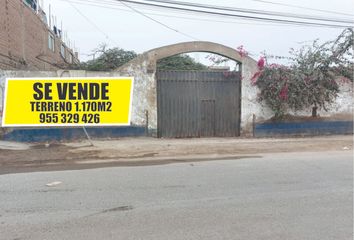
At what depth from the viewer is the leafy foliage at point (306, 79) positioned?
619 inches

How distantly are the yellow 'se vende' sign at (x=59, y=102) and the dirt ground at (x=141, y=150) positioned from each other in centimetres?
94

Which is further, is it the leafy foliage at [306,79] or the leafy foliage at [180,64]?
the leafy foliage at [180,64]

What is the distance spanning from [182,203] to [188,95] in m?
9.53

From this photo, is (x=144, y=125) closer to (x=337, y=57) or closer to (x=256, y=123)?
(x=256, y=123)

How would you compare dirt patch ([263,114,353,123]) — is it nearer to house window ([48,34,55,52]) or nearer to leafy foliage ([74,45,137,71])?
leafy foliage ([74,45,137,71])

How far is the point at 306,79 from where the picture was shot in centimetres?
1587

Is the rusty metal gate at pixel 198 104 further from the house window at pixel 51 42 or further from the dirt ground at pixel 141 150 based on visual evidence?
the house window at pixel 51 42

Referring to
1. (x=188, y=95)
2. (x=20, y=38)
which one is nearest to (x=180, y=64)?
(x=20, y=38)

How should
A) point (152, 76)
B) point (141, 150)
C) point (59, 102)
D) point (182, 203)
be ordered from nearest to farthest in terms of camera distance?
point (182, 203) → point (141, 150) → point (59, 102) → point (152, 76)

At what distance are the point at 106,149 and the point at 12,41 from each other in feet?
28.1

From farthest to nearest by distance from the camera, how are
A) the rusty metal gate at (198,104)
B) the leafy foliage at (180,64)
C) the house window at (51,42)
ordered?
1. the house window at (51,42)
2. the leafy foliage at (180,64)
3. the rusty metal gate at (198,104)

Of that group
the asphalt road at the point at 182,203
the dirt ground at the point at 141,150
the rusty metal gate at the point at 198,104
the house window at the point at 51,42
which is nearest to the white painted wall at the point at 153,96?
the rusty metal gate at the point at 198,104

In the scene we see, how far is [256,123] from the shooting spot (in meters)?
16.0

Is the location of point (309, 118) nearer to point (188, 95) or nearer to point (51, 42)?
point (188, 95)
